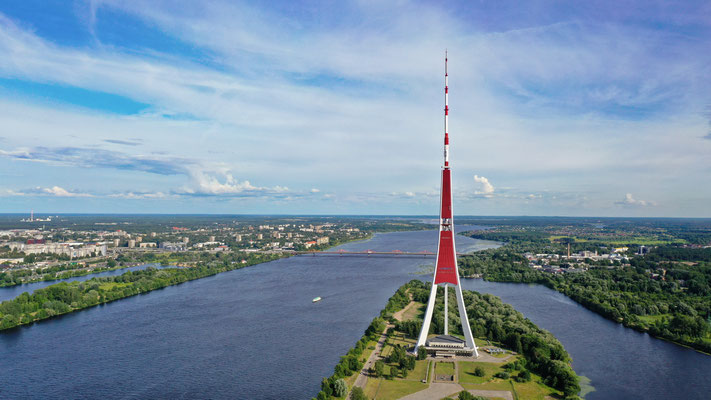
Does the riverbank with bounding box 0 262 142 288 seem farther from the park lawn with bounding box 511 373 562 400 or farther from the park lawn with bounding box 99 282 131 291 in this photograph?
the park lawn with bounding box 511 373 562 400

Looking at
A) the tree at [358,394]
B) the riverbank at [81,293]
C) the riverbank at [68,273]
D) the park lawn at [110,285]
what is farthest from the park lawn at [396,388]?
the riverbank at [68,273]

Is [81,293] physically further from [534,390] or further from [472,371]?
[534,390]

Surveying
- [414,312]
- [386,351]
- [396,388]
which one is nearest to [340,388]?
[396,388]

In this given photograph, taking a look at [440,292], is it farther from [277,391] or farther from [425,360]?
[277,391]

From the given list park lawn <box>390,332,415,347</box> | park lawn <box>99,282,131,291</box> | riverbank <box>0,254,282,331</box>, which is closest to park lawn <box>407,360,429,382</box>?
park lawn <box>390,332,415,347</box>

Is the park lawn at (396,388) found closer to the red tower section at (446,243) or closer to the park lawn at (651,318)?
the red tower section at (446,243)

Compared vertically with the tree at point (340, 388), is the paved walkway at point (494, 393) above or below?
below

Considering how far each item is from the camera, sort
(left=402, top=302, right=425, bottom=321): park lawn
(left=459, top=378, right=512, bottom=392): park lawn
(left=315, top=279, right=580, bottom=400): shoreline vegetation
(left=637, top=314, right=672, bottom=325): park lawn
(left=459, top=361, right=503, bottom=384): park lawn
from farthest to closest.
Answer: (left=637, top=314, right=672, bottom=325): park lawn < (left=402, top=302, right=425, bottom=321): park lawn < (left=459, top=361, right=503, bottom=384): park lawn < (left=459, top=378, right=512, bottom=392): park lawn < (left=315, top=279, right=580, bottom=400): shoreline vegetation
